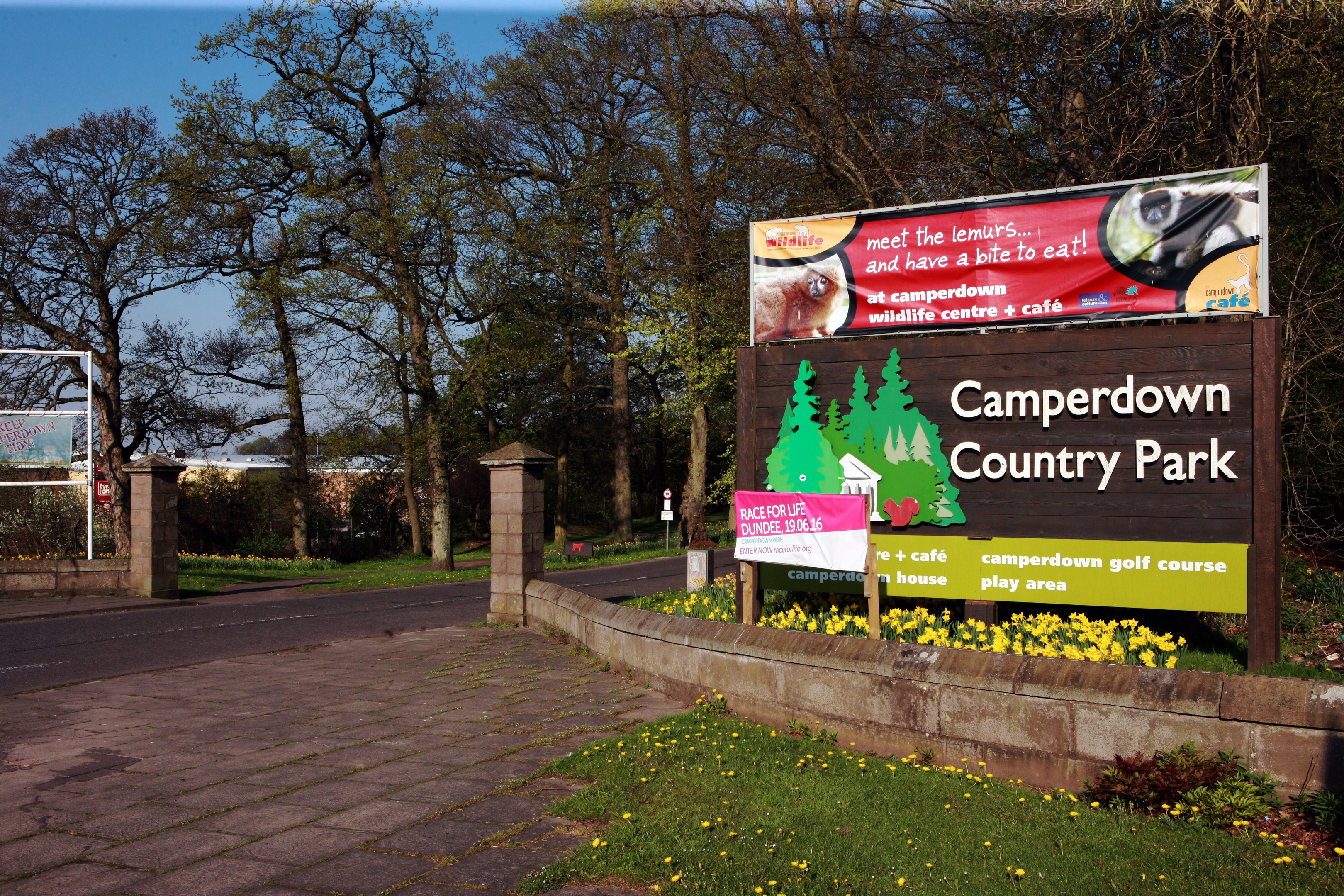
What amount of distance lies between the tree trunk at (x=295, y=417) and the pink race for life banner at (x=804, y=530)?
19652 millimetres

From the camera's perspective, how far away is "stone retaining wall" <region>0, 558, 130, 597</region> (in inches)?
648

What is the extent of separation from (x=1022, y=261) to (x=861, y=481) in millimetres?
2134

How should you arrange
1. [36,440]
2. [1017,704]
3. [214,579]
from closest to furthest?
[1017,704]
[36,440]
[214,579]

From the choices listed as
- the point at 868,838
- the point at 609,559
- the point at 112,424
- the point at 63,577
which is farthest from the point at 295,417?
the point at 868,838

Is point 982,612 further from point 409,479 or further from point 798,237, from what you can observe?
point 409,479

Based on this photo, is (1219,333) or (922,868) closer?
(922,868)

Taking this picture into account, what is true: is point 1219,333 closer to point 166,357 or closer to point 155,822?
point 155,822

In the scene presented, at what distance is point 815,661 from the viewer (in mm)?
6441

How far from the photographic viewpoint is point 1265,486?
21.8 feet

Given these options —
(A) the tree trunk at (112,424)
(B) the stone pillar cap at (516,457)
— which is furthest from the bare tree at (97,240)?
(B) the stone pillar cap at (516,457)

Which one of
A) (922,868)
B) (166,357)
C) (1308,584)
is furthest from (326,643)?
(166,357)

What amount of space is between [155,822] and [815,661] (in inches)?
153

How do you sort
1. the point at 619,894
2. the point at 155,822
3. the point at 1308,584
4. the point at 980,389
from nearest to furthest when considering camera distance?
the point at 619,894 → the point at 155,822 → the point at 980,389 → the point at 1308,584

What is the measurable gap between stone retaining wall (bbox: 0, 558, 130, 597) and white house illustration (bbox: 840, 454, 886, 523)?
13.9 metres
